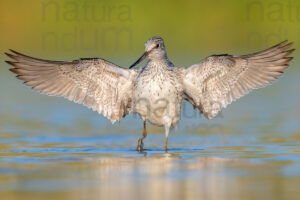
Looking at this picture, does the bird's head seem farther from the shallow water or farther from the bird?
the shallow water

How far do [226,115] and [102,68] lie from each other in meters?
5.76

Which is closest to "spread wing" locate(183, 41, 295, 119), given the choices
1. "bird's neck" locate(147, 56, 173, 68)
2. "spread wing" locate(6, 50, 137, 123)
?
"bird's neck" locate(147, 56, 173, 68)

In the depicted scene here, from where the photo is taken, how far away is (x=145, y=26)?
31.2 metres

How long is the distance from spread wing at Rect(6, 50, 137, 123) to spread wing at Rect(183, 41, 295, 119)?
126cm

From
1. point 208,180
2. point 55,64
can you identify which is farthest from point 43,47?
point 208,180

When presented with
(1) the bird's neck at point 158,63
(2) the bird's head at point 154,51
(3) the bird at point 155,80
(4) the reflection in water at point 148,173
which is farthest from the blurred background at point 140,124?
(2) the bird's head at point 154,51

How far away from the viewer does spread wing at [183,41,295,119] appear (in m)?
12.7

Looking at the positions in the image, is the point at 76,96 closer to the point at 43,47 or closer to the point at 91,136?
the point at 91,136

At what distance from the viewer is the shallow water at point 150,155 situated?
8.58 meters

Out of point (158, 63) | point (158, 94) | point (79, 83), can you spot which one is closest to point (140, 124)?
point (79, 83)

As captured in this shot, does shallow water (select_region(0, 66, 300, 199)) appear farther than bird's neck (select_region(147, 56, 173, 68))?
No

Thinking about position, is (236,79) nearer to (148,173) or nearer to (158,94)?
(158,94)

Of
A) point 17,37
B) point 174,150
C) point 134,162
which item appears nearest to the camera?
point 134,162

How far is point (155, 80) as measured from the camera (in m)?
12.3
